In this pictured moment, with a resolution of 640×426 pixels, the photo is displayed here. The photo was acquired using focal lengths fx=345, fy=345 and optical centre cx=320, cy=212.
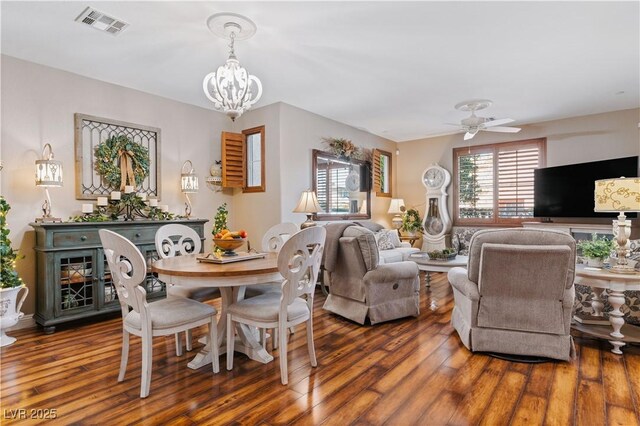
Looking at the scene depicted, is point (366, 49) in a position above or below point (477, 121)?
above

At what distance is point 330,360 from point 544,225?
472 cm

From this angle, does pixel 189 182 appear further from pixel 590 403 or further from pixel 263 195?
pixel 590 403

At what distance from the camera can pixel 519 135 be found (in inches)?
244

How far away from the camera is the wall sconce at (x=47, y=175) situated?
3379mm

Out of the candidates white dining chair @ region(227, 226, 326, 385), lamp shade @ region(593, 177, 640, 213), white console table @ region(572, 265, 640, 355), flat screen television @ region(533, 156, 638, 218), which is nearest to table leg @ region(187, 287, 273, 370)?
white dining chair @ region(227, 226, 326, 385)

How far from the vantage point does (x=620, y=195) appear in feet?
9.08

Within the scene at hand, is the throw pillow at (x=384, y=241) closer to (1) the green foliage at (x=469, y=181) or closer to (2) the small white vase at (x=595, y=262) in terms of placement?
(1) the green foliage at (x=469, y=181)

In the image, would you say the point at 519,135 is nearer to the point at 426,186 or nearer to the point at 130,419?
the point at 426,186

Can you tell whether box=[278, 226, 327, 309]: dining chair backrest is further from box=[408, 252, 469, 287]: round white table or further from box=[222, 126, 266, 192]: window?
box=[222, 126, 266, 192]: window

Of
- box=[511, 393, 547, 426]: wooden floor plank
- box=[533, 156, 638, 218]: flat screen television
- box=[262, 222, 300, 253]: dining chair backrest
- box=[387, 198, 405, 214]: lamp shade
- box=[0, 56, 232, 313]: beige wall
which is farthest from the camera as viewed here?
box=[387, 198, 405, 214]: lamp shade

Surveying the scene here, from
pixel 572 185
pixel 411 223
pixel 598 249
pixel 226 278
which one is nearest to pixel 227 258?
pixel 226 278

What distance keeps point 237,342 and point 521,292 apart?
2.25 m

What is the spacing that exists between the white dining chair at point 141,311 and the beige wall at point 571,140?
582 cm

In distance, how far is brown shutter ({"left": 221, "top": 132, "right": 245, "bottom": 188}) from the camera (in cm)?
505
